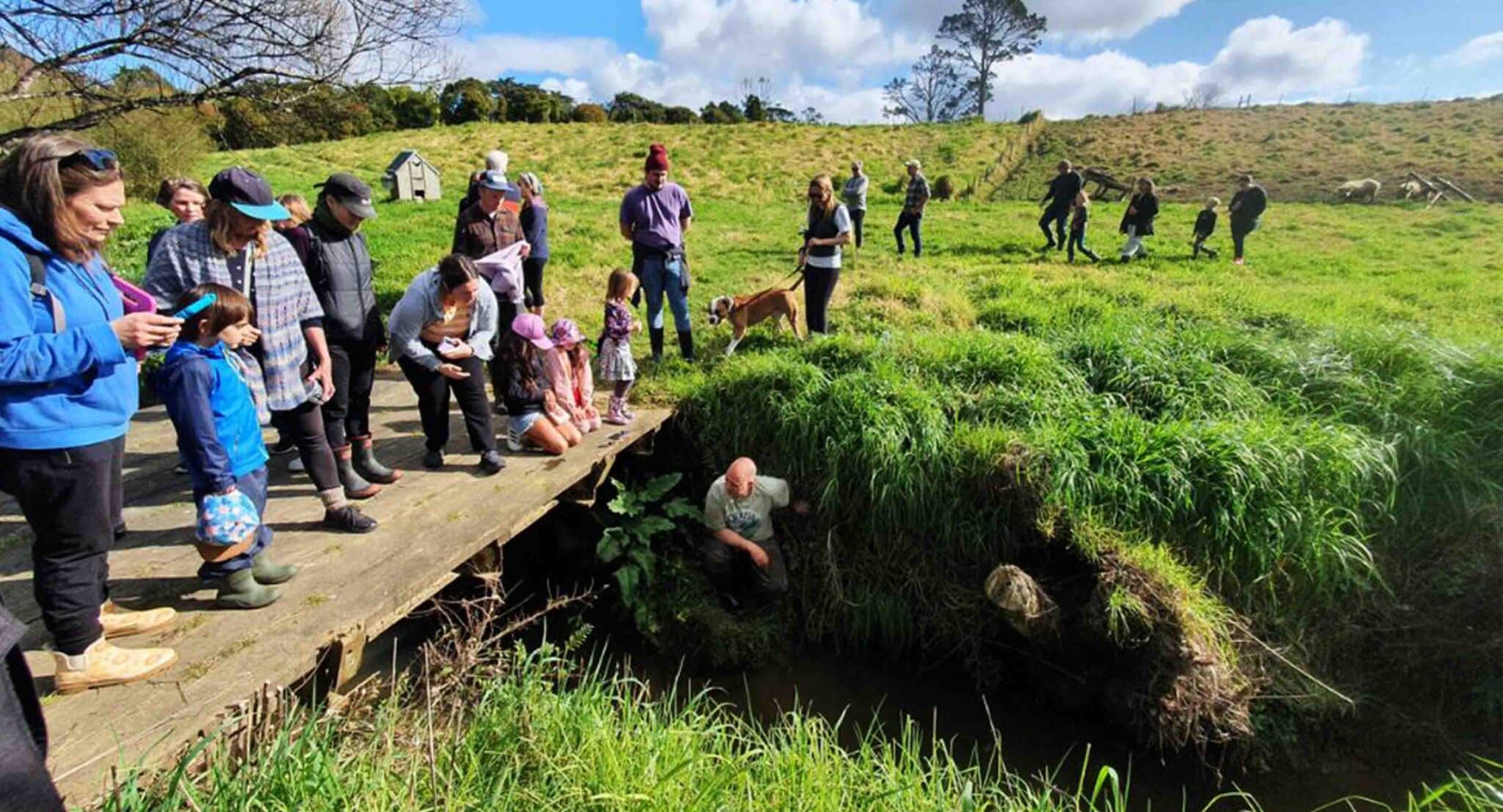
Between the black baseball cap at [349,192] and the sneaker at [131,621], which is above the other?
the black baseball cap at [349,192]

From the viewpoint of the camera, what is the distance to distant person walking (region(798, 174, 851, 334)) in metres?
6.18

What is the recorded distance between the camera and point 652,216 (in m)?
5.70

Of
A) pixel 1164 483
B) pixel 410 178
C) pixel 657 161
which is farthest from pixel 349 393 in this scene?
pixel 410 178

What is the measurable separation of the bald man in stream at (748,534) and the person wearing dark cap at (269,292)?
2.21m

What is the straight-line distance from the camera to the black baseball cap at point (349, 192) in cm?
366

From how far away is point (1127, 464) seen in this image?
4.69m

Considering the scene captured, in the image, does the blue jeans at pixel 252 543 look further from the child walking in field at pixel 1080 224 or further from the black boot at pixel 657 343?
the child walking in field at pixel 1080 224

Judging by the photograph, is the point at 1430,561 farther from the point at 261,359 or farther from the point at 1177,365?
the point at 261,359

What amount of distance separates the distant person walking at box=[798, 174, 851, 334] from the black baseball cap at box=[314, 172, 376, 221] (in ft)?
11.6

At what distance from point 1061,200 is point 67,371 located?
1312 centimetres

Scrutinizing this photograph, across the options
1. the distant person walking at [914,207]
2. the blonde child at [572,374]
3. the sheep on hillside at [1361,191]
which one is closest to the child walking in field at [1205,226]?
the distant person walking at [914,207]

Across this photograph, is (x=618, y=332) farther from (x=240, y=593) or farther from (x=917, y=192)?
(x=917, y=192)

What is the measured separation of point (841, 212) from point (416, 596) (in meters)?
4.54

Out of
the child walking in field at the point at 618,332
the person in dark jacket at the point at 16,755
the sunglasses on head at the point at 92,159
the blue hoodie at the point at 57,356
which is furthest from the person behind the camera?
the child walking in field at the point at 618,332
